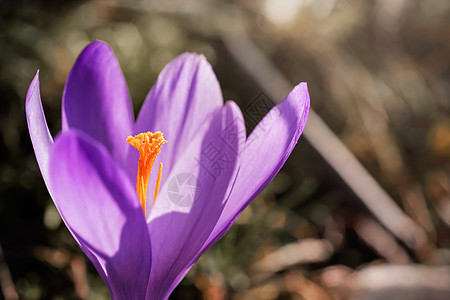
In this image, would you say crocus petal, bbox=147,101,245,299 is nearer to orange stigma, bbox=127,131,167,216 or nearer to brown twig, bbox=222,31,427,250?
orange stigma, bbox=127,131,167,216

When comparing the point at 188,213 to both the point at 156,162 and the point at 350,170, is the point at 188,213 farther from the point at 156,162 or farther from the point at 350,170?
the point at 350,170

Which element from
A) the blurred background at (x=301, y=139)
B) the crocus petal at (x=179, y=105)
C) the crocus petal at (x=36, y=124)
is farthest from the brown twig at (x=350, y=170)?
the crocus petal at (x=36, y=124)

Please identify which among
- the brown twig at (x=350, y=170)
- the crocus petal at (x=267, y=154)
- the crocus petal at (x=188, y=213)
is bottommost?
the brown twig at (x=350, y=170)

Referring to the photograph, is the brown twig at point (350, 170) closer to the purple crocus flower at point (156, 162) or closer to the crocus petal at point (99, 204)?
the purple crocus flower at point (156, 162)

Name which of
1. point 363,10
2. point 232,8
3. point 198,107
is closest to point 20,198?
point 198,107

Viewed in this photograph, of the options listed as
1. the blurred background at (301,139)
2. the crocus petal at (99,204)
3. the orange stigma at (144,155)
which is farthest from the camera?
the blurred background at (301,139)

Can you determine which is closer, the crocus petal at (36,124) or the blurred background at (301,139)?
the crocus petal at (36,124)
